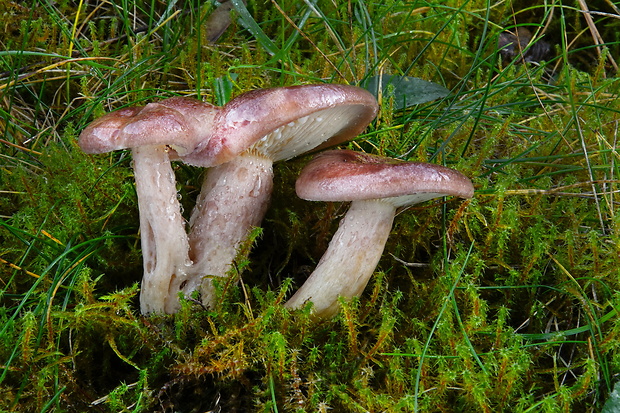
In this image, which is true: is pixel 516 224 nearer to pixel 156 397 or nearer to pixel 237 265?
pixel 237 265

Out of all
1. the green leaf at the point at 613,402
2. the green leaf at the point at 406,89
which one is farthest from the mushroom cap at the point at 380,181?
the green leaf at the point at 406,89

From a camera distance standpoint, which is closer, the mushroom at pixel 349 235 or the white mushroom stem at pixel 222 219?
the mushroom at pixel 349 235

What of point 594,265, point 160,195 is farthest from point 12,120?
point 594,265

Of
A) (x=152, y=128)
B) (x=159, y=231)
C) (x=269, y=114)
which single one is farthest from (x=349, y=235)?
(x=152, y=128)

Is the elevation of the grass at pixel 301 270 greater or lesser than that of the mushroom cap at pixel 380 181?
lesser

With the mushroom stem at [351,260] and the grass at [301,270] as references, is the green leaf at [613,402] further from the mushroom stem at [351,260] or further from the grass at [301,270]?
the mushroom stem at [351,260]

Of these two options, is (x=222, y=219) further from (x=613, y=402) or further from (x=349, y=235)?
(x=613, y=402)

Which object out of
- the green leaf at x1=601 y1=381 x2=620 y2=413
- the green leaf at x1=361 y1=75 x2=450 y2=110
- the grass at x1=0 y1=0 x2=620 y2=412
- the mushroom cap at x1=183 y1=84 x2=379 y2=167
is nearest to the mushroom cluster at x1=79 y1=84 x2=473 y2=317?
the mushroom cap at x1=183 y1=84 x2=379 y2=167
